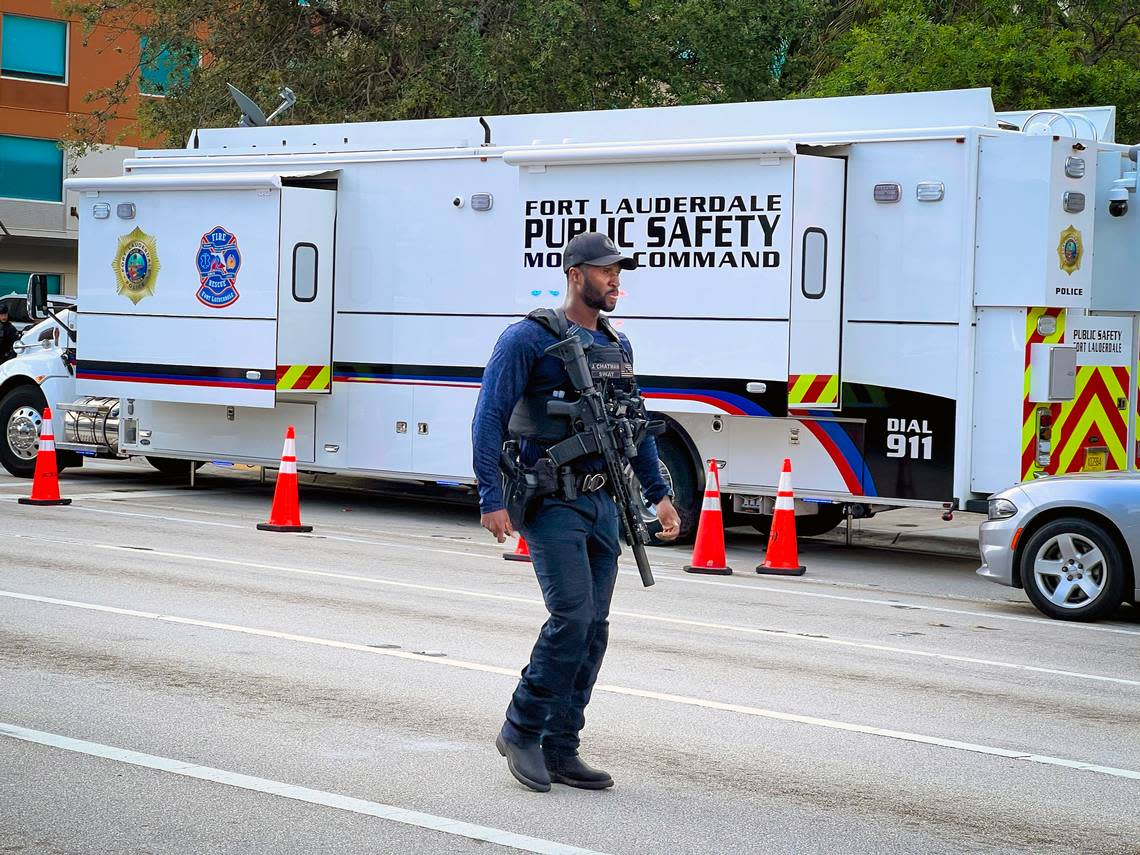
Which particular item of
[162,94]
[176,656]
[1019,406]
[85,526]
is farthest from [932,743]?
A: [162,94]

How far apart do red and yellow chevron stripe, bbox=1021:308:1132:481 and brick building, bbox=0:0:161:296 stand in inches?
1272

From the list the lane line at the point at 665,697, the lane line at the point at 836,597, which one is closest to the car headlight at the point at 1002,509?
the lane line at the point at 836,597

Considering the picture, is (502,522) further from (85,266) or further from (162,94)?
(162,94)

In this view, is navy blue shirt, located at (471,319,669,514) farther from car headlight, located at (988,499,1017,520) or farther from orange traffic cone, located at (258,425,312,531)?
orange traffic cone, located at (258,425,312,531)

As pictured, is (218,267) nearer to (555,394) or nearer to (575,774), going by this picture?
(555,394)

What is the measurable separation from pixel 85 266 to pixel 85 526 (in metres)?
4.37

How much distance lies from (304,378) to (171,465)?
165 inches

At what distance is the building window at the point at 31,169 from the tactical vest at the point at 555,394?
39097 millimetres

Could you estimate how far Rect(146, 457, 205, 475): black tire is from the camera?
64.5ft

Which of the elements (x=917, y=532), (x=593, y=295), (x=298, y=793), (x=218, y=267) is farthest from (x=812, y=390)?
(x=298, y=793)

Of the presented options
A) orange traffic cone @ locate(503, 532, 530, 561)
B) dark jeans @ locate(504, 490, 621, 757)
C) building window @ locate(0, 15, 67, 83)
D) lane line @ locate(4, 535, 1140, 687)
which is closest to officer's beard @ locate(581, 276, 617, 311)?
dark jeans @ locate(504, 490, 621, 757)

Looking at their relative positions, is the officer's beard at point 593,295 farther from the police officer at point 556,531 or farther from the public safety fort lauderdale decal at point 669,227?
the public safety fort lauderdale decal at point 669,227

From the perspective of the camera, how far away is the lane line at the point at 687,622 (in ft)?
30.5

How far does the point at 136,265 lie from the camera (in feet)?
57.4
